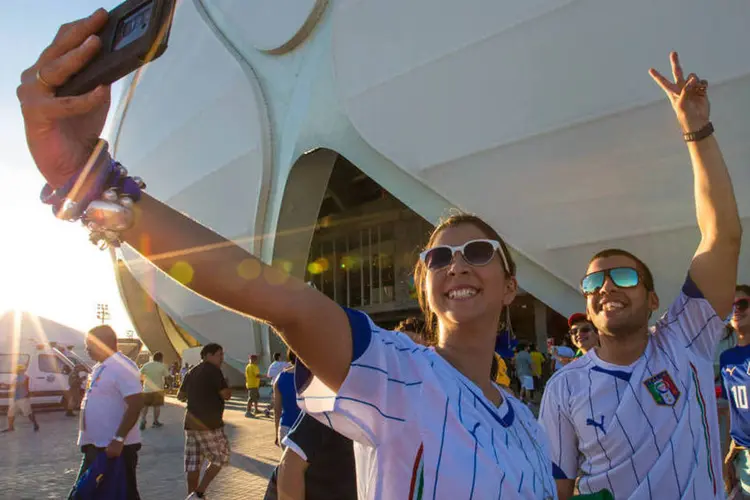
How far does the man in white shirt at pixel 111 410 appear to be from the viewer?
3.68 m

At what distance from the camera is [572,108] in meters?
9.01

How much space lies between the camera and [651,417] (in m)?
1.97

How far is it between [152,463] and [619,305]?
695 cm

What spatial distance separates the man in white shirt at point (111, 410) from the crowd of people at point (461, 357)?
1.75 m

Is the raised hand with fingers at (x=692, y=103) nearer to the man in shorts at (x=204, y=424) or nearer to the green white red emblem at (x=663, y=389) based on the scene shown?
the green white red emblem at (x=663, y=389)

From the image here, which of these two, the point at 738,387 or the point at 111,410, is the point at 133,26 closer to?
the point at 111,410

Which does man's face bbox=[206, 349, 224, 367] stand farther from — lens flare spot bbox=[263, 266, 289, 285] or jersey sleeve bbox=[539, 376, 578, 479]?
lens flare spot bbox=[263, 266, 289, 285]

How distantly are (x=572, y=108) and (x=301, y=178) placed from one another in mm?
8414

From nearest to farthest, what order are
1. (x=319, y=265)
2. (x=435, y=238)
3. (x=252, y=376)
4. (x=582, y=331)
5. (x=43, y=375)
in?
(x=435, y=238), (x=582, y=331), (x=252, y=376), (x=43, y=375), (x=319, y=265)

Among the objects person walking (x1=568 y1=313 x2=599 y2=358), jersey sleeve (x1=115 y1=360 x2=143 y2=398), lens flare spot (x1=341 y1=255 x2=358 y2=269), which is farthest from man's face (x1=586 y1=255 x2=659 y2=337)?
lens flare spot (x1=341 y1=255 x2=358 y2=269)

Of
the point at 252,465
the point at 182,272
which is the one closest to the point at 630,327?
the point at 182,272

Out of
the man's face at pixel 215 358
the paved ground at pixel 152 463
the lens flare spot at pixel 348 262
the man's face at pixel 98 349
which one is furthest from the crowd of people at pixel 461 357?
the lens flare spot at pixel 348 262

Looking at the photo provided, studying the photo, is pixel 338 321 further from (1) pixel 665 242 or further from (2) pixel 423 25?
(2) pixel 423 25

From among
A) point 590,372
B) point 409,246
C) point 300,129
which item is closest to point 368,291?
point 409,246
